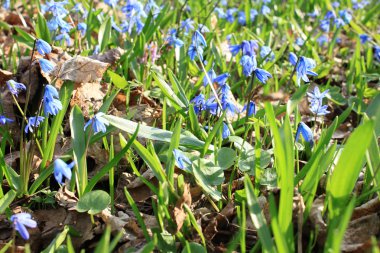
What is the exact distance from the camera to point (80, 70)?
108 inches

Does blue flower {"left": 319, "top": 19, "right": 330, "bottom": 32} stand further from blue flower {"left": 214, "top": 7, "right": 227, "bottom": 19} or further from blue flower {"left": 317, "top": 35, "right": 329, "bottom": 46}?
blue flower {"left": 214, "top": 7, "right": 227, "bottom": 19}

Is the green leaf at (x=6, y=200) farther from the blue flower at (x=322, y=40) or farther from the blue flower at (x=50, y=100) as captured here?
the blue flower at (x=322, y=40)

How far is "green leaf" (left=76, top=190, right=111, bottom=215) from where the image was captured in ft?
6.52

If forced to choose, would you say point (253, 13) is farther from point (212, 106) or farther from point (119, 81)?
point (212, 106)

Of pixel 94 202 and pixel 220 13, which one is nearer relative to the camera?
pixel 94 202

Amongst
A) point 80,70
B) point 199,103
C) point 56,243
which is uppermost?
point 80,70

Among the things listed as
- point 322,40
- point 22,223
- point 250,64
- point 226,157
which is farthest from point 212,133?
point 322,40

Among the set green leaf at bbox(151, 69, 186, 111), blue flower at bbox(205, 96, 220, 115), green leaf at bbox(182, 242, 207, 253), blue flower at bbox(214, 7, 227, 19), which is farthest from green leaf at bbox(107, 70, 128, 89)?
blue flower at bbox(214, 7, 227, 19)

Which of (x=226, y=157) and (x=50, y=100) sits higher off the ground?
(x=50, y=100)

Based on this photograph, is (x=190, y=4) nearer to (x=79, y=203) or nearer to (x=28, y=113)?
(x=28, y=113)

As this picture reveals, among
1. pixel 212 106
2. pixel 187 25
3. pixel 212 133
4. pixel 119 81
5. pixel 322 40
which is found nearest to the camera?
pixel 212 133

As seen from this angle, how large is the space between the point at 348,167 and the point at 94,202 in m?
0.92

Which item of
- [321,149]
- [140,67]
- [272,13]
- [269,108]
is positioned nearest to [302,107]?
[140,67]

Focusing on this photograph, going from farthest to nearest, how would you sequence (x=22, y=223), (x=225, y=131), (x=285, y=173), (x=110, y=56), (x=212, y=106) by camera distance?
(x=110, y=56), (x=212, y=106), (x=225, y=131), (x=285, y=173), (x=22, y=223)
